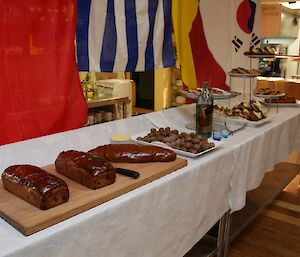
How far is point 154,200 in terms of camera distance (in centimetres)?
102

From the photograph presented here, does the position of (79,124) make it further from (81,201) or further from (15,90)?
(81,201)

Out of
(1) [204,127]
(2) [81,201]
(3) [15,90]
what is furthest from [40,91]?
(2) [81,201]

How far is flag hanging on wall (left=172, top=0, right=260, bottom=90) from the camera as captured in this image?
245 centimetres

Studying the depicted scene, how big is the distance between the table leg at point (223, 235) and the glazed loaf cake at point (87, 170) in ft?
2.94

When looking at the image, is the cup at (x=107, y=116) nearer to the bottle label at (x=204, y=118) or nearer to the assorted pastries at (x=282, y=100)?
the assorted pastries at (x=282, y=100)

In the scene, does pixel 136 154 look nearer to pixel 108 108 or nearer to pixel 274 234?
pixel 274 234

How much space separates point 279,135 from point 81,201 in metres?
1.38

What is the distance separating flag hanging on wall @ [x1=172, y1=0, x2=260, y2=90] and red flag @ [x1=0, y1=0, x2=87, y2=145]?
3.08 ft

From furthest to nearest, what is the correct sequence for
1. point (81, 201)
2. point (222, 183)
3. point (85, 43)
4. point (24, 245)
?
point (85, 43)
point (222, 183)
point (81, 201)
point (24, 245)

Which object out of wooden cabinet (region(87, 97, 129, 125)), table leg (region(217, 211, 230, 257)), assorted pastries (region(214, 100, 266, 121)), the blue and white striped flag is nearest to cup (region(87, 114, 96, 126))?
wooden cabinet (region(87, 97, 129, 125))

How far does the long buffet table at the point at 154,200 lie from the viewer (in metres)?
0.78

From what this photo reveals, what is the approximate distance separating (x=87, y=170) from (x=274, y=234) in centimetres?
172

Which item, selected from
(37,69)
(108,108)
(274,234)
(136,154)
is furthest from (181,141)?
(108,108)

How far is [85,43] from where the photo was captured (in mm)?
1742
